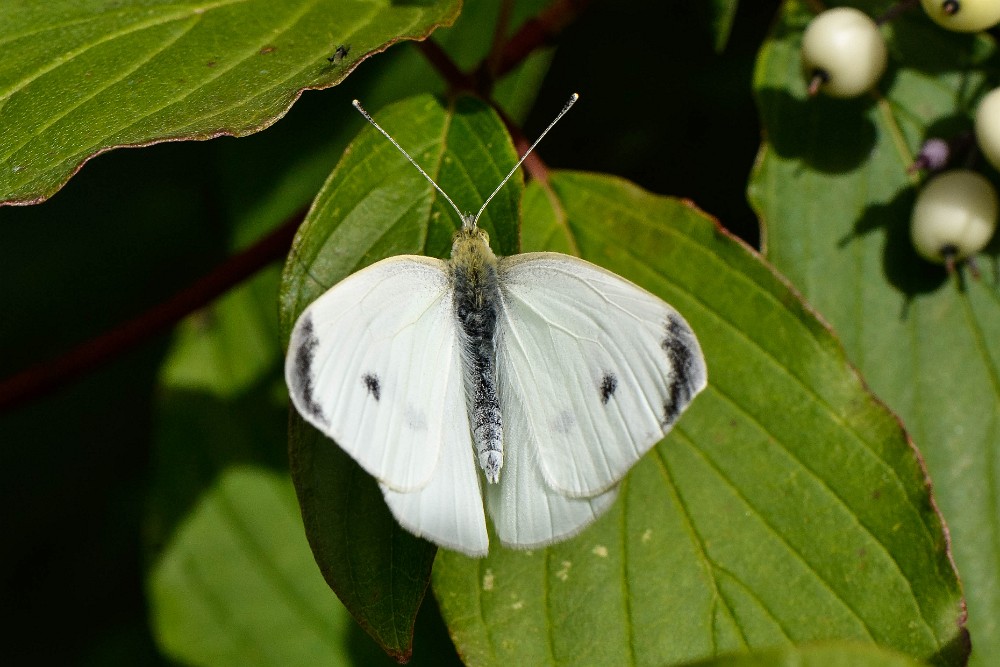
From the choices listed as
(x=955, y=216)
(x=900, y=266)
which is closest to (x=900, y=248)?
(x=900, y=266)

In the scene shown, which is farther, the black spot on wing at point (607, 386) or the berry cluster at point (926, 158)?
the berry cluster at point (926, 158)

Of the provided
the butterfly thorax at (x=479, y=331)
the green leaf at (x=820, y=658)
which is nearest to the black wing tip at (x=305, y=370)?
the butterfly thorax at (x=479, y=331)

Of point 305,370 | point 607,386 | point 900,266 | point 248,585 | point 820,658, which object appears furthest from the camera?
point 248,585

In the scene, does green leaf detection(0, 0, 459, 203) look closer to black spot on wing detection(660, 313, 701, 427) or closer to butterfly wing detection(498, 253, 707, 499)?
butterfly wing detection(498, 253, 707, 499)

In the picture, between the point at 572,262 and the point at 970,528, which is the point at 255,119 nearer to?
the point at 572,262

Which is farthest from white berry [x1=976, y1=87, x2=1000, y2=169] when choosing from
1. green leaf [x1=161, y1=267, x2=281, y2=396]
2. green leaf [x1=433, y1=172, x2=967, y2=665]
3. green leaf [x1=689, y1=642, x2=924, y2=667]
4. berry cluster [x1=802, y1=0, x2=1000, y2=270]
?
green leaf [x1=161, y1=267, x2=281, y2=396]

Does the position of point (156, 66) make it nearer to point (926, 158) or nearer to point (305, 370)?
point (305, 370)

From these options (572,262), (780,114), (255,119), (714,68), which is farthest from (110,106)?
(714,68)

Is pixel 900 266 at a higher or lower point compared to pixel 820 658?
lower

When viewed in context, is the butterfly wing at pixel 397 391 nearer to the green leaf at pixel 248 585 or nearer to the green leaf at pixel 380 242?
the green leaf at pixel 380 242
